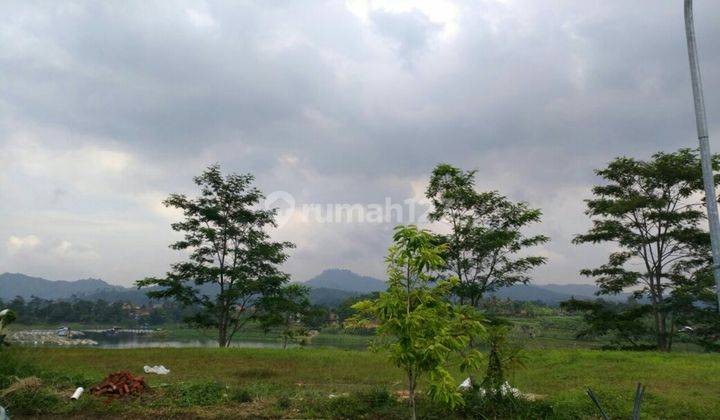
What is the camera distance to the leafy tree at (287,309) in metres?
25.2

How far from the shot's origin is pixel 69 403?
942 cm

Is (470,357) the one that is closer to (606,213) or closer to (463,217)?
(463,217)

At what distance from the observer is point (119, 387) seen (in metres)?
10.1

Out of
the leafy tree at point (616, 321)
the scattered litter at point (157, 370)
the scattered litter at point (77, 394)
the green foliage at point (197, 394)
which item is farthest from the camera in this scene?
the leafy tree at point (616, 321)

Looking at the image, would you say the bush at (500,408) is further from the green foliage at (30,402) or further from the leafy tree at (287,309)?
the leafy tree at (287,309)

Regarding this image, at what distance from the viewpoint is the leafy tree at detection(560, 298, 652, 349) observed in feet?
76.8

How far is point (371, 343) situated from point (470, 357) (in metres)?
1.50

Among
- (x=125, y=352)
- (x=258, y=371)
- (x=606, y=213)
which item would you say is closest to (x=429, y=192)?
(x=606, y=213)

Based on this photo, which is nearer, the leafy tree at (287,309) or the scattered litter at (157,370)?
the scattered litter at (157,370)

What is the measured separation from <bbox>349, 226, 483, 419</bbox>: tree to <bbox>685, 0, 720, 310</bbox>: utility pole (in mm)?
3093

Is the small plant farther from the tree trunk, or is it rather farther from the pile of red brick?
the tree trunk

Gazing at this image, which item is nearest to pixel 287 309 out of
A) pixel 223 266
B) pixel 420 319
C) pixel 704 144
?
pixel 223 266

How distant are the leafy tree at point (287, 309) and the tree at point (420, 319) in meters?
19.1

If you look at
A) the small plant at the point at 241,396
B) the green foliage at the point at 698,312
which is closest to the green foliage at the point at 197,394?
the small plant at the point at 241,396
